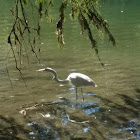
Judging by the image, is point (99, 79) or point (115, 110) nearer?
point (115, 110)

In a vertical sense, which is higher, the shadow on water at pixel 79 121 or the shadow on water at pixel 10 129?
the shadow on water at pixel 10 129

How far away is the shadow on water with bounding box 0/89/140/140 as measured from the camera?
7.43m

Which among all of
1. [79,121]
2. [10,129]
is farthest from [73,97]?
[10,129]

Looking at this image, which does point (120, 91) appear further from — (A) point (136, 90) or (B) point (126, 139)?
(B) point (126, 139)

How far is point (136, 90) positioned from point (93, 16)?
193 inches

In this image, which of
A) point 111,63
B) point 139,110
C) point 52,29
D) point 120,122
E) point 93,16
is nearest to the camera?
point 93,16

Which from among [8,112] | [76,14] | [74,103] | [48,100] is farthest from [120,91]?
[76,14]

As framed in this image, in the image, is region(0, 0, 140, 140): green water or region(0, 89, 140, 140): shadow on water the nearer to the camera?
region(0, 89, 140, 140): shadow on water

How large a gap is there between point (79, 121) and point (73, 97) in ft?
7.32

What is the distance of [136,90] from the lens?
10.8 metres

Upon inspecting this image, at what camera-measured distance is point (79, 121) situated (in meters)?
8.36

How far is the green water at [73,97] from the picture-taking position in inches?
303

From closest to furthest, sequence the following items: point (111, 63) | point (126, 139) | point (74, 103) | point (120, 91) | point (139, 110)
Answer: point (126, 139) → point (139, 110) → point (74, 103) → point (120, 91) → point (111, 63)

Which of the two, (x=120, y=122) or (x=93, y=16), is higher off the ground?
(x=93, y=16)
